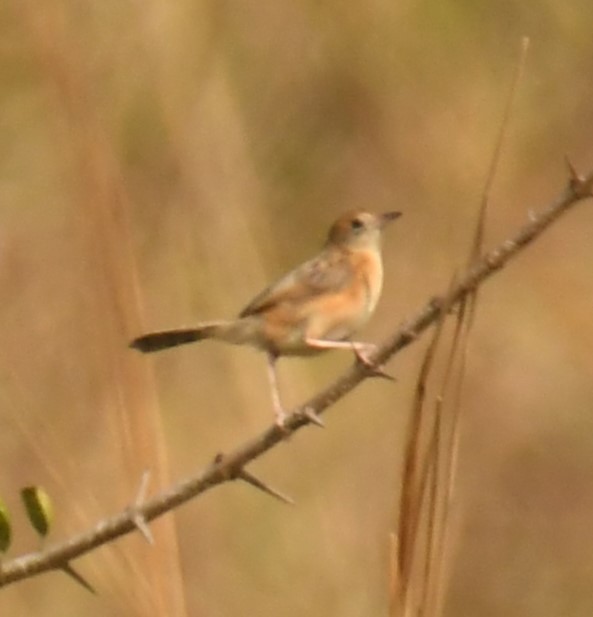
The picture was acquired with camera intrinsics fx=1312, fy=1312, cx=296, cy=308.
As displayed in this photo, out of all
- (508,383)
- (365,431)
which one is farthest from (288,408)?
(508,383)

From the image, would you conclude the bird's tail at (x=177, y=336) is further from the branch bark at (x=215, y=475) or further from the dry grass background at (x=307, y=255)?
the dry grass background at (x=307, y=255)

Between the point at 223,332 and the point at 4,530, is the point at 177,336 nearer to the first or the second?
the point at 223,332

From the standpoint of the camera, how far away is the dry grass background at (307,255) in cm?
298

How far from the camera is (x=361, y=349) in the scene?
171 centimetres

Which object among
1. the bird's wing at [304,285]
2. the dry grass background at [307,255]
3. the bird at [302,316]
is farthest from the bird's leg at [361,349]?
the dry grass background at [307,255]

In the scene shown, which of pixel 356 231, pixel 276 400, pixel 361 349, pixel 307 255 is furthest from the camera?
pixel 307 255

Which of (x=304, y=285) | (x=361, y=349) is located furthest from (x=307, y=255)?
(x=361, y=349)

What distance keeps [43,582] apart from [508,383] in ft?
3.98

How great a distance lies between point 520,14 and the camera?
3227 mm

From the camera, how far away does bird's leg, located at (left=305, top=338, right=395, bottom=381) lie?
1.36 metres

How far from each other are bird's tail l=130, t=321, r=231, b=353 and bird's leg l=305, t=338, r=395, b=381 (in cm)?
18

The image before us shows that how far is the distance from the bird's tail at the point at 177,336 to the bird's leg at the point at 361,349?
0.18 metres

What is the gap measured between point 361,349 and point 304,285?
55 cm

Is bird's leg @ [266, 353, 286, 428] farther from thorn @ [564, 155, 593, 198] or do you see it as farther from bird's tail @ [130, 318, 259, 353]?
thorn @ [564, 155, 593, 198]
